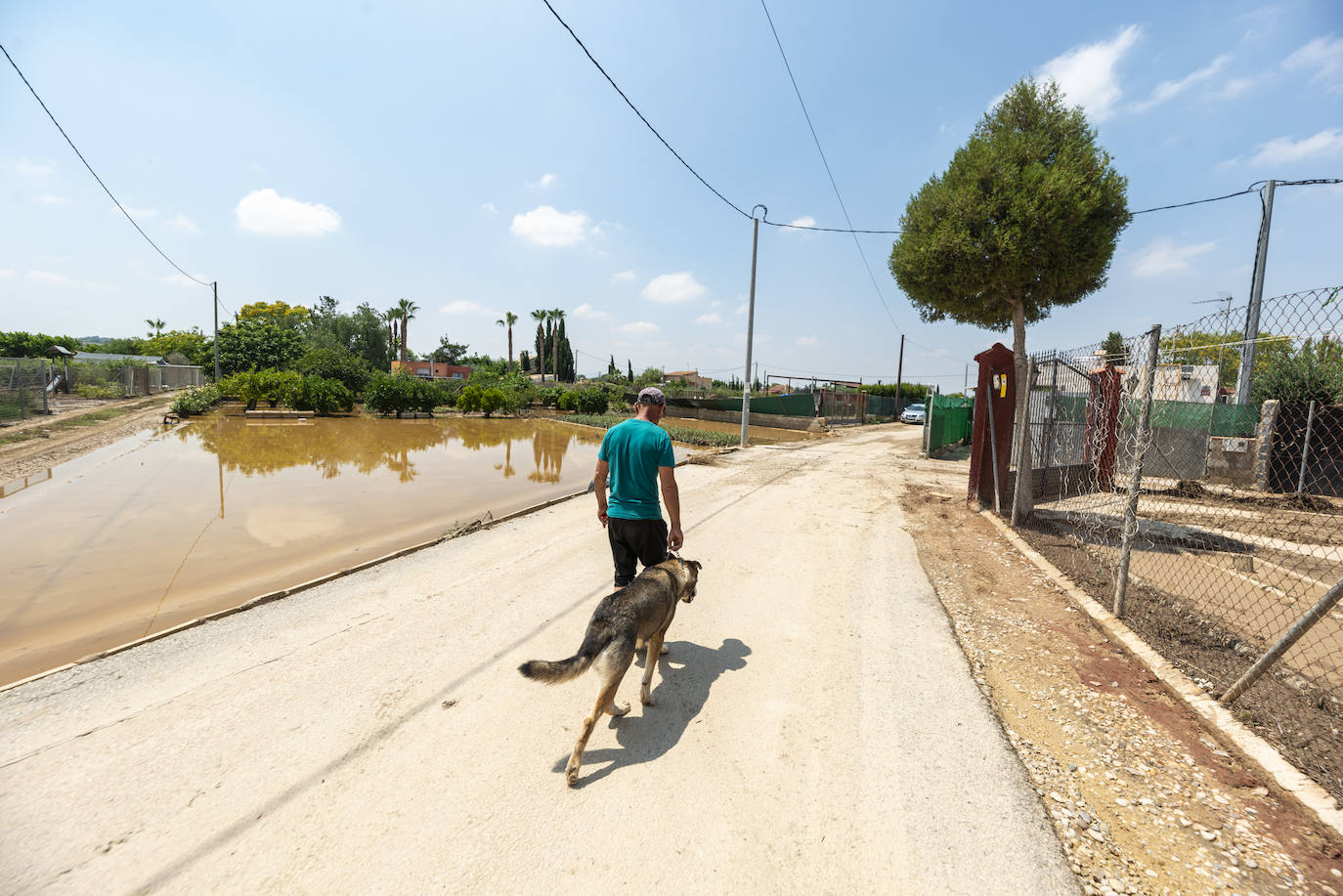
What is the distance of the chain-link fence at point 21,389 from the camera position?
17.7 meters

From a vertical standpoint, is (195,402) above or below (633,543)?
above

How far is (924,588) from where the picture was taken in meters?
5.27

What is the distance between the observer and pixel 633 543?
3.57m

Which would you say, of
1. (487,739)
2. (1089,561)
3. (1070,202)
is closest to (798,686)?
(487,739)

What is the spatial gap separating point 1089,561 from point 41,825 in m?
A: 8.68

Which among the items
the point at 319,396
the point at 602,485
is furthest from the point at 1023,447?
the point at 319,396

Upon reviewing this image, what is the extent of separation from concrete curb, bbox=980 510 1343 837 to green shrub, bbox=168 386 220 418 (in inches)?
1257

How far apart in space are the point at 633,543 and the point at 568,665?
1191 millimetres

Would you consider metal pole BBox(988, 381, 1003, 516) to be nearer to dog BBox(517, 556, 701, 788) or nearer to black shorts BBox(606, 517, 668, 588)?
black shorts BBox(606, 517, 668, 588)

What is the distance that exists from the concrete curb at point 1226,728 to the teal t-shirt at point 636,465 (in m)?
3.47

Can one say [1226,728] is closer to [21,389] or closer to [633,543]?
[633,543]

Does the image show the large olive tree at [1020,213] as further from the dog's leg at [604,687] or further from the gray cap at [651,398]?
the dog's leg at [604,687]

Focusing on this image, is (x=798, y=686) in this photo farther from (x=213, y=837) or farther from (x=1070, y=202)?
(x=1070, y=202)

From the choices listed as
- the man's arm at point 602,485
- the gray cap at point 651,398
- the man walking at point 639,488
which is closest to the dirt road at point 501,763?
the man walking at point 639,488
